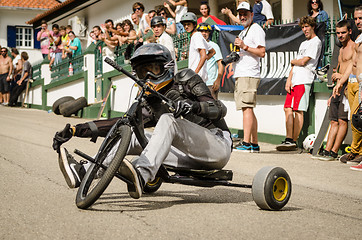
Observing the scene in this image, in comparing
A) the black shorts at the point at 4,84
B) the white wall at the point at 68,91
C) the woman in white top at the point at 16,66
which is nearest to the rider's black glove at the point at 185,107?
the white wall at the point at 68,91

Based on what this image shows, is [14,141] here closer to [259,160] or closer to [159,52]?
[259,160]

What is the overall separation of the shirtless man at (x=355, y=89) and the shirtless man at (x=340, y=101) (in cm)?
22

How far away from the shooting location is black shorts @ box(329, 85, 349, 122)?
931 centimetres

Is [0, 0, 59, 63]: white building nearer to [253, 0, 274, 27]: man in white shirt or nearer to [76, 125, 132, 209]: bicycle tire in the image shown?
[253, 0, 274, 27]: man in white shirt

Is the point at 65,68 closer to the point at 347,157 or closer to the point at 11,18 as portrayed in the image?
the point at 347,157

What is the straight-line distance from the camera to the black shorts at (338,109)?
931 cm

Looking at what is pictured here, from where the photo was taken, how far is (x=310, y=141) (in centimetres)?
1020

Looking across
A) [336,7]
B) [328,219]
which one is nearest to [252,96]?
[328,219]

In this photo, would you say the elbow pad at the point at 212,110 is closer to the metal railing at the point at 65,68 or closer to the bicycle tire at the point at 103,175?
Answer: the bicycle tire at the point at 103,175

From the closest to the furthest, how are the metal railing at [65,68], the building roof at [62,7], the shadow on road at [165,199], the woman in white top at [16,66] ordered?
the shadow on road at [165,199]
the metal railing at [65,68]
the woman in white top at [16,66]
the building roof at [62,7]

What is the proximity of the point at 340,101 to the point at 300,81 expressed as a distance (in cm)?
104

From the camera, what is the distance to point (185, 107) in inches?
198

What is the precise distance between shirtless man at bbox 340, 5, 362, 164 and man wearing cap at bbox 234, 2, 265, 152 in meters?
1.53

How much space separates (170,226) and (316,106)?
651 centimetres
